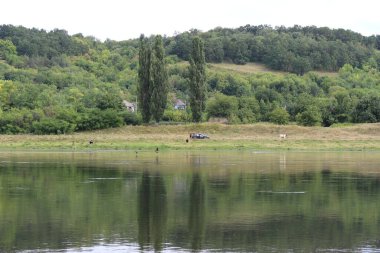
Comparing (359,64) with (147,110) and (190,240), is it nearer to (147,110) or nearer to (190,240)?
(147,110)

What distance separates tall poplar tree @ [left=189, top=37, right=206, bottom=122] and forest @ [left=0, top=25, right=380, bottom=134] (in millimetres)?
4111

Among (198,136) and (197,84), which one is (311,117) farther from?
(198,136)

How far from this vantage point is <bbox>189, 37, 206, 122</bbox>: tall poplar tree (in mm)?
88688

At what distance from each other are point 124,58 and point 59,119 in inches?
3550

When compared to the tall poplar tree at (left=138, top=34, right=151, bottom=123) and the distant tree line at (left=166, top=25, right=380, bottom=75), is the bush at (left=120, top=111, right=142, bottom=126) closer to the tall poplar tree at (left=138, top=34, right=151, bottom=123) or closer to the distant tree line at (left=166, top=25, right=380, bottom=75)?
the tall poplar tree at (left=138, top=34, right=151, bottom=123)

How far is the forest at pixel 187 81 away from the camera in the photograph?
95.2 meters

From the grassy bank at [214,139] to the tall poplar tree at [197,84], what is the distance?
1809 mm

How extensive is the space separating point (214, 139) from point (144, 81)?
1049cm

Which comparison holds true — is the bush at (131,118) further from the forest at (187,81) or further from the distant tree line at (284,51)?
the distant tree line at (284,51)

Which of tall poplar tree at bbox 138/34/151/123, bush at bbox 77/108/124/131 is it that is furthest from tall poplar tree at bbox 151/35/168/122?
bush at bbox 77/108/124/131

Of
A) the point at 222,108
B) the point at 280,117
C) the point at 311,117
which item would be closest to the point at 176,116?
the point at 222,108

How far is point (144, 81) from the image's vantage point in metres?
87.3

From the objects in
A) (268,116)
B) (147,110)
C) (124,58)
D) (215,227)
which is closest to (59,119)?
(147,110)

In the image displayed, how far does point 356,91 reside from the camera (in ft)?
442
